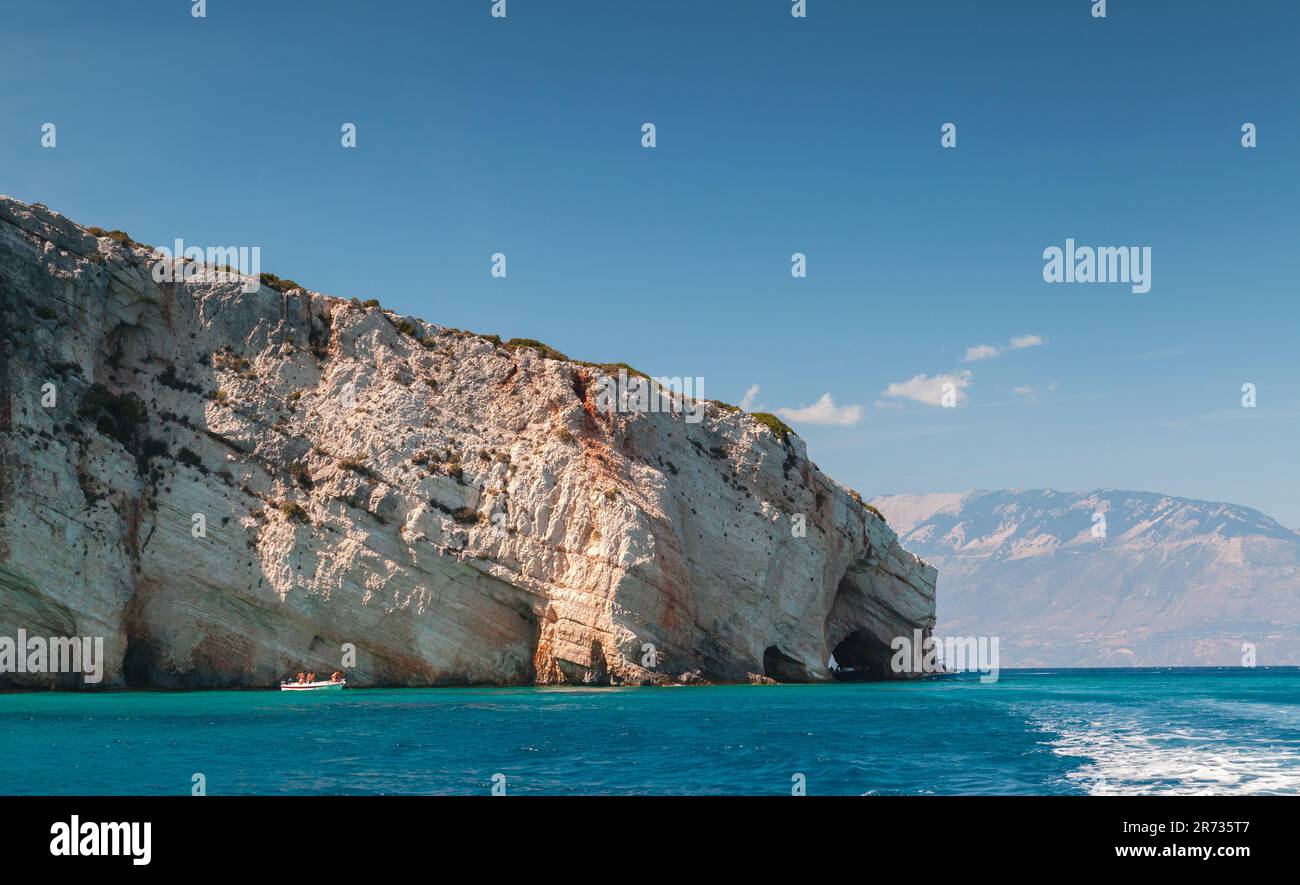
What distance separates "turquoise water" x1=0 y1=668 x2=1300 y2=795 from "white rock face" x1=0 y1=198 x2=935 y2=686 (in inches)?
281

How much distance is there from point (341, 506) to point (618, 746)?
33638mm

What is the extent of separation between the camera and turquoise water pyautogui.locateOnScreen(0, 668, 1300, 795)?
2303cm

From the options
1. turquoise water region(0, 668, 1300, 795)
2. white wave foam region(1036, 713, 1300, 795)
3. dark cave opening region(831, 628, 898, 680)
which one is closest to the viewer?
turquoise water region(0, 668, 1300, 795)

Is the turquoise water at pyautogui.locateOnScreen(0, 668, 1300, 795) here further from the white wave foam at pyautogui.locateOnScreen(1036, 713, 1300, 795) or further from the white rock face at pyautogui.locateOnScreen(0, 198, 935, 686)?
the white rock face at pyautogui.locateOnScreen(0, 198, 935, 686)

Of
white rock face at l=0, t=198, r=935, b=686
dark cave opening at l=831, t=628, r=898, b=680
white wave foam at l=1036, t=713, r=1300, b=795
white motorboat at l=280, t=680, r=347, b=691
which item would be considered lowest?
dark cave opening at l=831, t=628, r=898, b=680

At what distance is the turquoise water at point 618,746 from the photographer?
23031 mm

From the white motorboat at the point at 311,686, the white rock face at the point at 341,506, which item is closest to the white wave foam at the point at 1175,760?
the white rock face at the point at 341,506

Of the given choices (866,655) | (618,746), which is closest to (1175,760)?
(618,746)

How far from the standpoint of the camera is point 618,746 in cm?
2962

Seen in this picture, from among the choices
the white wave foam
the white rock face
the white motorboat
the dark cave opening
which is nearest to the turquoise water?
the white wave foam

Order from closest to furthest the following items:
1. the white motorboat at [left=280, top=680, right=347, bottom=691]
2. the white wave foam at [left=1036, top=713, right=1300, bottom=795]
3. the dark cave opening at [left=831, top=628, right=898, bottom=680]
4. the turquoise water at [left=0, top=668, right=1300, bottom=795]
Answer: the turquoise water at [left=0, top=668, right=1300, bottom=795], the white wave foam at [left=1036, top=713, right=1300, bottom=795], the white motorboat at [left=280, top=680, right=347, bottom=691], the dark cave opening at [left=831, top=628, right=898, bottom=680]

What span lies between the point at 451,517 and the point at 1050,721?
110 ft

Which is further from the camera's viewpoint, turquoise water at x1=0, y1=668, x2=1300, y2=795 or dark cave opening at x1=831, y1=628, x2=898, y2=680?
dark cave opening at x1=831, y1=628, x2=898, y2=680
